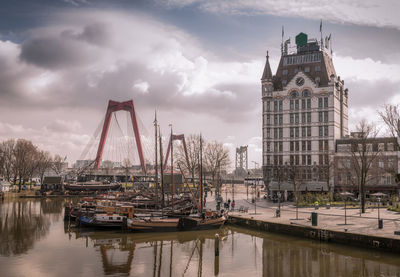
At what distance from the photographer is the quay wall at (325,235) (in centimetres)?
2805

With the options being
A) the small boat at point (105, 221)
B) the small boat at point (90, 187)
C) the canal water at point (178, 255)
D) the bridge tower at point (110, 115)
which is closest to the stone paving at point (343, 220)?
the canal water at point (178, 255)

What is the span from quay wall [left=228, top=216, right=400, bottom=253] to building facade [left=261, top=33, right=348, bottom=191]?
27435 millimetres

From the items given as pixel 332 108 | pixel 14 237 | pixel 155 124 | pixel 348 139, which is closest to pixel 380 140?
pixel 348 139

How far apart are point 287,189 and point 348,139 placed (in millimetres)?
14287

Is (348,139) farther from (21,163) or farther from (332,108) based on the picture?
(21,163)

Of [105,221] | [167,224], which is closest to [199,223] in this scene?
[167,224]

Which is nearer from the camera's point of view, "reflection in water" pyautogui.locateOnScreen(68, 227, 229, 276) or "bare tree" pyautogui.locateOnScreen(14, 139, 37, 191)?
"reflection in water" pyautogui.locateOnScreen(68, 227, 229, 276)

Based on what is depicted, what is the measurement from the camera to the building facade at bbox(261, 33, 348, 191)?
67.9 metres

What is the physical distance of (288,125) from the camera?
7088 cm

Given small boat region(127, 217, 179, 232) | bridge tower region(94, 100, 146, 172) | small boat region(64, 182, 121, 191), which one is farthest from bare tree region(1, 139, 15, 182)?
small boat region(127, 217, 179, 232)

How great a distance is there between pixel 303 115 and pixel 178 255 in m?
46.8

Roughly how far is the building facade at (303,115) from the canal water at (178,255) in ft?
107

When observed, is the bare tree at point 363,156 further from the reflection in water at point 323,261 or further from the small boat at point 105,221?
the small boat at point 105,221

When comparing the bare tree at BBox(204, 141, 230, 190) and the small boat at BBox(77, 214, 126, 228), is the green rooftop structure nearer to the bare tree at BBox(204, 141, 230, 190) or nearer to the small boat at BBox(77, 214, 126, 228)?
the bare tree at BBox(204, 141, 230, 190)
